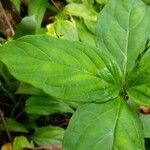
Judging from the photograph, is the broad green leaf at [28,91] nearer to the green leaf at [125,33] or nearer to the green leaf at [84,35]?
the green leaf at [84,35]

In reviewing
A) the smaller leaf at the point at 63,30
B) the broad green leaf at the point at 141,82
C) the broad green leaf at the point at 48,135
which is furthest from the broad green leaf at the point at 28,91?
the broad green leaf at the point at 141,82

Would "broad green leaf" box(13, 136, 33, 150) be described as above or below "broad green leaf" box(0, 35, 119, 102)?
below

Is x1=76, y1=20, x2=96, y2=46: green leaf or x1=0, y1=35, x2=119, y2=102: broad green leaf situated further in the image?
x1=76, y1=20, x2=96, y2=46: green leaf

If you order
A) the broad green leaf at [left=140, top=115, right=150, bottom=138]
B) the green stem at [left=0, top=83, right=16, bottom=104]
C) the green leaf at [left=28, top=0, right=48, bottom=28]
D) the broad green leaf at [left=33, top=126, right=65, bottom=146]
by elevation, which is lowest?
the broad green leaf at [left=33, top=126, right=65, bottom=146]

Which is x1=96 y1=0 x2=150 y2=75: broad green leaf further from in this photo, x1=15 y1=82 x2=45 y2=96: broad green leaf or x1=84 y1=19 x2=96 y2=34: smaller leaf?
x1=84 y1=19 x2=96 y2=34: smaller leaf

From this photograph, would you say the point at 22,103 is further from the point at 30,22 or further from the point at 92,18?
the point at 92,18

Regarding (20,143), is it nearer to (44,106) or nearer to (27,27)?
(44,106)

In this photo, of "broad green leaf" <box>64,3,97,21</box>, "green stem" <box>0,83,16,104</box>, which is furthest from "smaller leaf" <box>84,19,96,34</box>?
"green stem" <box>0,83,16,104</box>
